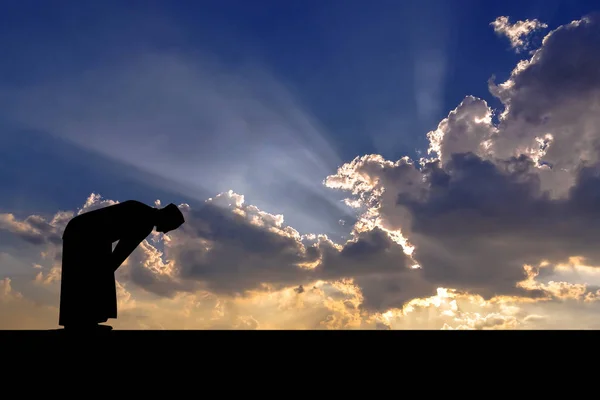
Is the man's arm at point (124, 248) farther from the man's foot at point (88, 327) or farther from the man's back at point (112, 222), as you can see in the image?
the man's foot at point (88, 327)

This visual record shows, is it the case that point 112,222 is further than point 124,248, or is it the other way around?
point 124,248

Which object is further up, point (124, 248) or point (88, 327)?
point (124, 248)

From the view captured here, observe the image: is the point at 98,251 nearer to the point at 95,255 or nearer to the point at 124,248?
the point at 95,255

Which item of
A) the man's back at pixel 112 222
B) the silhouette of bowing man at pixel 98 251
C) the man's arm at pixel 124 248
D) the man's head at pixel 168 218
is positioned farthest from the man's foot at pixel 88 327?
the man's head at pixel 168 218

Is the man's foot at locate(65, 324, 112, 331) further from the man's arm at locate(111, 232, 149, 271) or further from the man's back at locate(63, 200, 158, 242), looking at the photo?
the man's back at locate(63, 200, 158, 242)

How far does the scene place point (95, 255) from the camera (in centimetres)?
880

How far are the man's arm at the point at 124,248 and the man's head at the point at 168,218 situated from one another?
333mm

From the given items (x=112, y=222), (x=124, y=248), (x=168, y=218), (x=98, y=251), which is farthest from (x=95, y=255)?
(x=168, y=218)

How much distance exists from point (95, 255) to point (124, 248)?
50 centimetres

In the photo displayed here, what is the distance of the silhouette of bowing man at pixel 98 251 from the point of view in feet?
28.0

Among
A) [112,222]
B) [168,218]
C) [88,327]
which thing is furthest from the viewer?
[168,218]
